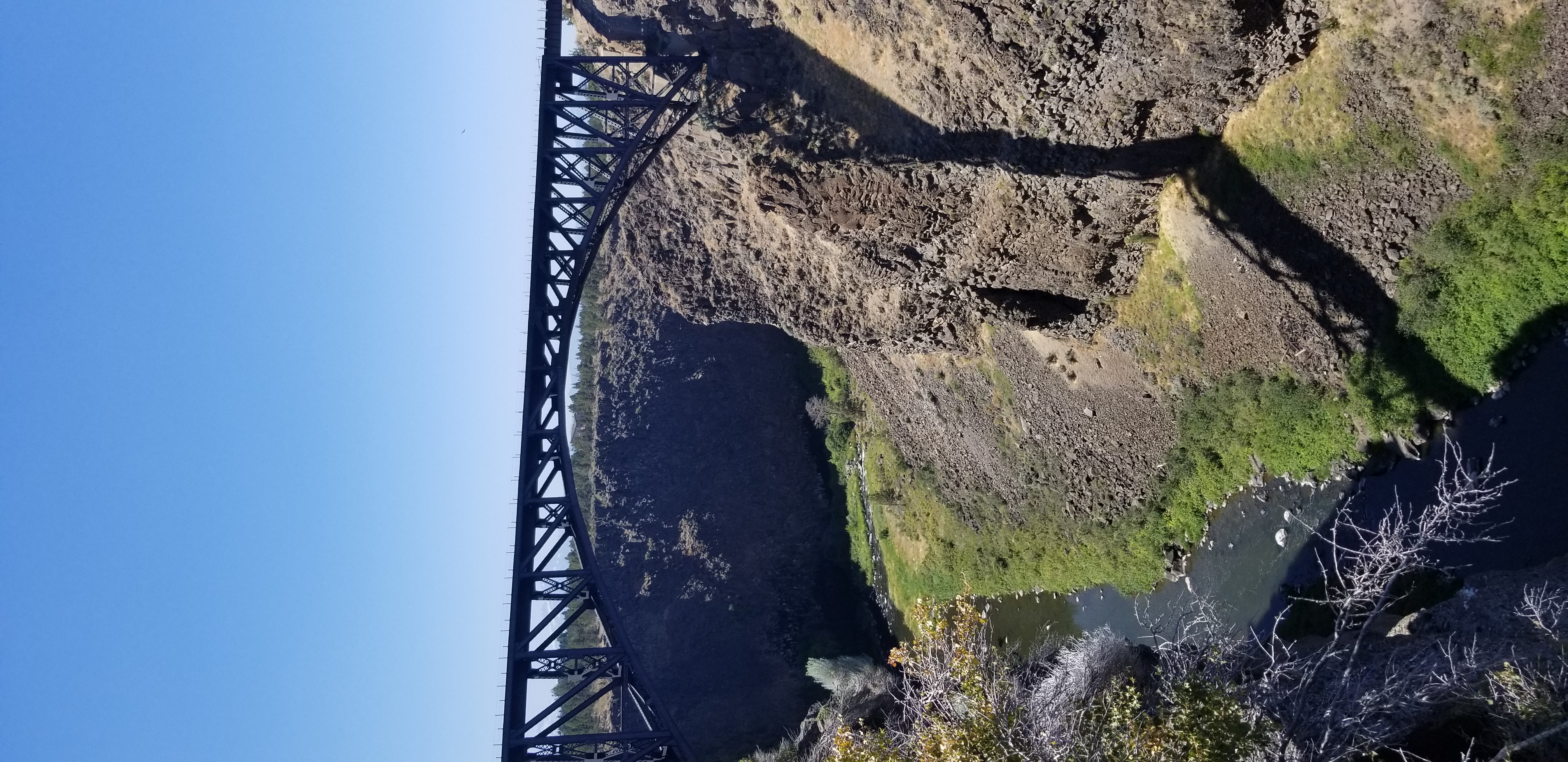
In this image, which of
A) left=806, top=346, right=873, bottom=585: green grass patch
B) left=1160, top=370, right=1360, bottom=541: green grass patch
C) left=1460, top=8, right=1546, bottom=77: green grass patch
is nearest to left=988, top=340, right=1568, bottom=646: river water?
left=1160, top=370, right=1360, bottom=541: green grass patch

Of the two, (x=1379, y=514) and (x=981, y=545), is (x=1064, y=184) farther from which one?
(x=981, y=545)

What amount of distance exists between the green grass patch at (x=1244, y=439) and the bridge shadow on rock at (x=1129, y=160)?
2.56 feet

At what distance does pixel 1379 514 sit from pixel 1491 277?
3008 millimetres

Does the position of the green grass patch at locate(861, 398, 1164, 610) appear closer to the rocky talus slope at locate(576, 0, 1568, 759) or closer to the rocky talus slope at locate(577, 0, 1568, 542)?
the rocky talus slope at locate(576, 0, 1568, 759)

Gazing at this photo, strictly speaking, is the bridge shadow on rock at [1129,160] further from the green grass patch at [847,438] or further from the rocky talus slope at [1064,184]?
the green grass patch at [847,438]

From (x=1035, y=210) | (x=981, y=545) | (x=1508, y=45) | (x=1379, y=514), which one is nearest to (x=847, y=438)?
(x=981, y=545)

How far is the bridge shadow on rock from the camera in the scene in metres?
11.1

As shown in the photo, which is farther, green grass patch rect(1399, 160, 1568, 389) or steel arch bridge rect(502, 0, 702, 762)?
steel arch bridge rect(502, 0, 702, 762)

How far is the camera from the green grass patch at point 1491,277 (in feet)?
31.1

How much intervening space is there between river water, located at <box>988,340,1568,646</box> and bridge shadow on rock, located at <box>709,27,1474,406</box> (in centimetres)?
59

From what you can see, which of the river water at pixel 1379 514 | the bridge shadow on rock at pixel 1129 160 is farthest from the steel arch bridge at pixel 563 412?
the river water at pixel 1379 514

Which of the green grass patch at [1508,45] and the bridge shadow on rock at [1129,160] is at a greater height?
the green grass patch at [1508,45]

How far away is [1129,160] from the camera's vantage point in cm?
1226

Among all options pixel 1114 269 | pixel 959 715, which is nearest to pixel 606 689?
pixel 959 715
